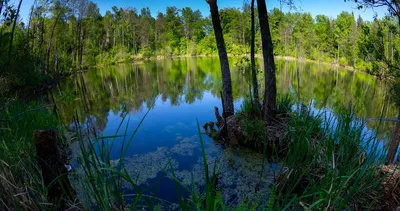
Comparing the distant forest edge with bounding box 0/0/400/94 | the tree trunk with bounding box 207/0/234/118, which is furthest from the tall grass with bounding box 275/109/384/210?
the distant forest edge with bounding box 0/0/400/94

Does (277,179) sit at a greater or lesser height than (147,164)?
greater

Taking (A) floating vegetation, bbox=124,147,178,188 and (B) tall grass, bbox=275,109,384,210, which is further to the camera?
(A) floating vegetation, bbox=124,147,178,188

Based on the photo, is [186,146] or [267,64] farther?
[186,146]

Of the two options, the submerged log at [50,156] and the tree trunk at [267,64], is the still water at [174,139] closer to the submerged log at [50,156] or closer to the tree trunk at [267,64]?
the submerged log at [50,156]

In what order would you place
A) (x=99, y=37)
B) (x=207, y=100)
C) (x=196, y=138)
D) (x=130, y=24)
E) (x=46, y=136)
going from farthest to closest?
(x=130, y=24), (x=99, y=37), (x=207, y=100), (x=196, y=138), (x=46, y=136)

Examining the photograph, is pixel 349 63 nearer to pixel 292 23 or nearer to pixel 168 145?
pixel 292 23

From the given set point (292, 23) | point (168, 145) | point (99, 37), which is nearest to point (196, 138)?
point (168, 145)

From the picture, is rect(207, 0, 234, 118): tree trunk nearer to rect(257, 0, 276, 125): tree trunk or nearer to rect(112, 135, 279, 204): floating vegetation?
rect(257, 0, 276, 125): tree trunk

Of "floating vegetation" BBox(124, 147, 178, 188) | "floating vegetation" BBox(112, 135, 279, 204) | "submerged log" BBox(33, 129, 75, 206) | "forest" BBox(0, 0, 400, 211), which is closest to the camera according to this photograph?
"forest" BBox(0, 0, 400, 211)

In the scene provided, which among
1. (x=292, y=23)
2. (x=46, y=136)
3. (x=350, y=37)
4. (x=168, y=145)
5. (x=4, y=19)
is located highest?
(x=292, y=23)

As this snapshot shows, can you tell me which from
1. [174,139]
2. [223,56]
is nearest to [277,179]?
[174,139]

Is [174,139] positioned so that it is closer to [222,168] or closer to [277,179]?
[222,168]

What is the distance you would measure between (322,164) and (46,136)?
2.83 m

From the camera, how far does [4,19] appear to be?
228 centimetres
